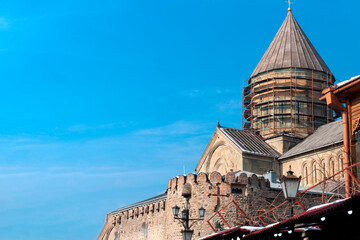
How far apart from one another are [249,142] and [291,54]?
27.9 ft

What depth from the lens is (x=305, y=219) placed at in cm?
970

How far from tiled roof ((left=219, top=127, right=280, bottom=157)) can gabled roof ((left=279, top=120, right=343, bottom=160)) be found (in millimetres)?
1310

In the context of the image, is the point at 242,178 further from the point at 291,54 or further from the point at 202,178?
the point at 291,54

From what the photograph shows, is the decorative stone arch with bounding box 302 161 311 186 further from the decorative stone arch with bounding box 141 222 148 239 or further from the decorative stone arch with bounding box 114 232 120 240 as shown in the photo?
the decorative stone arch with bounding box 114 232 120 240

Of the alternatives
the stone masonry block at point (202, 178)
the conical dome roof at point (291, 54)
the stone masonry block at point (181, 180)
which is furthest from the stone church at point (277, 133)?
the stone masonry block at point (202, 178)

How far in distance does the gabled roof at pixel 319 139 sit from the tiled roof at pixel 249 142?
4.30 feet

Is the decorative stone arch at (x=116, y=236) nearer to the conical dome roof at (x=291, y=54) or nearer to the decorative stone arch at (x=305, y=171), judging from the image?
the decorative stone arch at (x=305, y=171)

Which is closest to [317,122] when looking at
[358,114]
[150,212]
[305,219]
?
[150,212]

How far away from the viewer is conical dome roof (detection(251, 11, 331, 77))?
45381mm

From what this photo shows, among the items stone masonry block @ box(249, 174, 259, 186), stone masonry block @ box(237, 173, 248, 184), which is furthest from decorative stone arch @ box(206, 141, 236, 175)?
stone masonry block @ box(237, 173, 248, 184)

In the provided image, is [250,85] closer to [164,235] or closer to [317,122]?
[317,122]

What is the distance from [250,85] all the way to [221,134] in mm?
6399

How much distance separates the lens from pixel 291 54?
4600 cm

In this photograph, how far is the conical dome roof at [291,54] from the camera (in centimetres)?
4538
